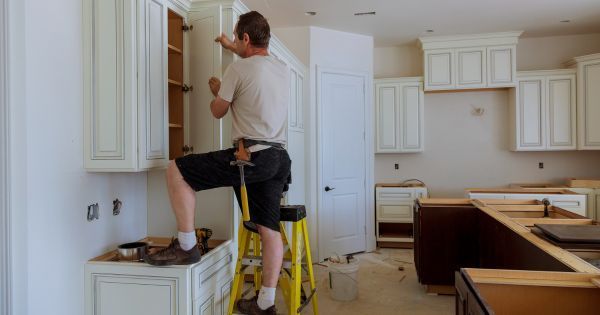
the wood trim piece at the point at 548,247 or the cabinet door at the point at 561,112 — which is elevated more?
the cabinet door at the point at 561,112

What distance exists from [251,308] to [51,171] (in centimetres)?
127

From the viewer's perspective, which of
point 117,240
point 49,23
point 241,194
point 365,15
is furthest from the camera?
point 365,15

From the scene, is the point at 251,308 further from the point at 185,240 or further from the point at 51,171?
the point at 51,171

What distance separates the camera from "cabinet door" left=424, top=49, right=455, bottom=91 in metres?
5.34

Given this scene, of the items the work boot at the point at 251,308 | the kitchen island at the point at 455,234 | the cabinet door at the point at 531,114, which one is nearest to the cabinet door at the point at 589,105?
the cabinet door at the point at 531,114

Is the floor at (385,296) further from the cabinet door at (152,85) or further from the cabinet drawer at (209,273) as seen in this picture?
the cabinet door at (152,85)

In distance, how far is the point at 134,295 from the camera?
7.05 ft

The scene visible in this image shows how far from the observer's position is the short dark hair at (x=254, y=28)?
2125 mm

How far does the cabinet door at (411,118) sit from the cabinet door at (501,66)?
0.90 m

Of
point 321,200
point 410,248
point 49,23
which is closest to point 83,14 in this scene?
point 49,23

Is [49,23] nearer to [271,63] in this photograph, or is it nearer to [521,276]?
[271,63]

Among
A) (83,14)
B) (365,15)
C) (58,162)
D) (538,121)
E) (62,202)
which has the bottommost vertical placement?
(62,202)

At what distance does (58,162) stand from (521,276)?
7.02 feet

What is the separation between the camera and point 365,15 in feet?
14.7
